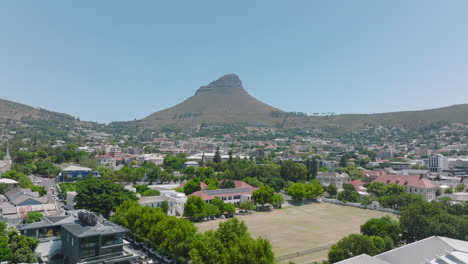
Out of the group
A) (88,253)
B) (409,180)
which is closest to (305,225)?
(88,253)

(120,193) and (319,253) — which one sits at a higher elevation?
(120,193)

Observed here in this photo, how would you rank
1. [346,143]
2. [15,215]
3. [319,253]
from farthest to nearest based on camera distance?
[346,143] < [15,215] < [319,253]

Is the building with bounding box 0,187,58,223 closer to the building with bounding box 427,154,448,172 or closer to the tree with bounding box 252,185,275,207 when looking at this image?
the tree with bounding box 252,185,275,207

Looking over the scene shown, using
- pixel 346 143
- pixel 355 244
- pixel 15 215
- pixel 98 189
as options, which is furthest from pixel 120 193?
pixel 346 143

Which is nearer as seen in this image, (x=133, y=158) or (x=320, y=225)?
(x=320, y=225)

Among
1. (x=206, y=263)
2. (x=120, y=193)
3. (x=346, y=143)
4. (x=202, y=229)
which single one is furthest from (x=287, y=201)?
(x=346, y=143)

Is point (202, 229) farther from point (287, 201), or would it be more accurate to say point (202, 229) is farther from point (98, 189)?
point (287, 201)

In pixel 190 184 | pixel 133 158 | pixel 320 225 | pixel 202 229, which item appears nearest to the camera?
pixel 202 229

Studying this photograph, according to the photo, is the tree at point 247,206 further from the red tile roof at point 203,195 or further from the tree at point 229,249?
the tree at point 229,249
